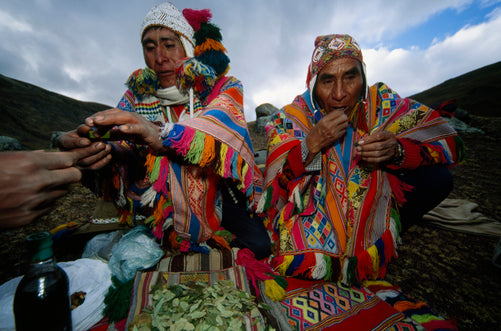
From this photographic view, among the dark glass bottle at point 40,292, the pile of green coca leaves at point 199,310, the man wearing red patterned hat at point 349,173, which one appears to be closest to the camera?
the dark glass bottle at point 40,292

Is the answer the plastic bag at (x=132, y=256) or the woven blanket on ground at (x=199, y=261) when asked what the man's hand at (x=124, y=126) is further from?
the woven blanket on ground at (x=199, y=261)

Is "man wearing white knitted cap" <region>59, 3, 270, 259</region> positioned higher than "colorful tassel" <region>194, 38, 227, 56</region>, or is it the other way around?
"colorful tassel" <region>194, 38, 227, 56</region>

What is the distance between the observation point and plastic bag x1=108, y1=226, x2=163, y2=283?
1364mm

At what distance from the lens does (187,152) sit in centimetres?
123

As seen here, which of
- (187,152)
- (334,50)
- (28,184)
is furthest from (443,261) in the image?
(28,184)

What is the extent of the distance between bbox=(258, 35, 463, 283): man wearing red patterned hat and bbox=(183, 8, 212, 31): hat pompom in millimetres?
1040

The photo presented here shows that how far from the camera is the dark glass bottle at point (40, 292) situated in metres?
0.75

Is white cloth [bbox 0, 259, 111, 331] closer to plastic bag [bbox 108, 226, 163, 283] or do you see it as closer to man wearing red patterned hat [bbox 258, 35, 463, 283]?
plastic bag [bbox 108, 226, 163, 283]

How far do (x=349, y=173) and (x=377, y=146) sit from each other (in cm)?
37

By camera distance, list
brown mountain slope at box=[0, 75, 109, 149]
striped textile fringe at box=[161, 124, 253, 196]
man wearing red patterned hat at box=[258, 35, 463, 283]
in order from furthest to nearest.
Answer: brown mountain slope at box=[0, 75, 109, 149]
man wearing red patterned hat at box=[258, 35, 463, 283]
striped textile fringe at box=[161, 124, 253, 196]

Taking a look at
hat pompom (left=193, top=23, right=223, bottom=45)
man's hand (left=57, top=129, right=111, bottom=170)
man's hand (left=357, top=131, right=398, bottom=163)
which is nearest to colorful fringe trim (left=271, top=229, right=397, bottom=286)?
man's hand (left=357, top=131, right=398, bottom=163)

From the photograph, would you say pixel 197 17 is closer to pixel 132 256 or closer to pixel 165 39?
pixel 165 39

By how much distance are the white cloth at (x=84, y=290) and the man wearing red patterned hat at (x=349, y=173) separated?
3.78 feet

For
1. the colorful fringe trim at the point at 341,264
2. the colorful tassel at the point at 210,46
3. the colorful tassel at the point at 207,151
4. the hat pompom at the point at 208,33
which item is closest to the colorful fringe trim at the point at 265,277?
the colorful fringe trim at the point at 341,264
